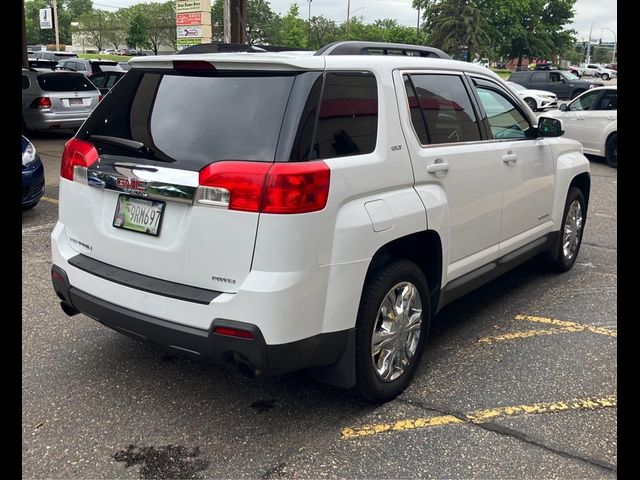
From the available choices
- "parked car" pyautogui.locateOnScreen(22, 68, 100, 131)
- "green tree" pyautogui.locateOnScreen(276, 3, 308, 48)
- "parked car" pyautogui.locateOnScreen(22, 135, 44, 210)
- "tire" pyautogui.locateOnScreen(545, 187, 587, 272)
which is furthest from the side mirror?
"green tree" pyautogui.locateOnScreen(276, 3, 308, 48)

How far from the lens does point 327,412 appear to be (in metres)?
3.42

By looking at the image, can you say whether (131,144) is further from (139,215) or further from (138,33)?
(138,33)

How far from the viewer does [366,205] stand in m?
3.10

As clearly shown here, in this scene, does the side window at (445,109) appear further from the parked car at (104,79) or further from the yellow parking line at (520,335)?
the parked car at (104,79)

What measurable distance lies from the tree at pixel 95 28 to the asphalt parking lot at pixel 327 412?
11873cm

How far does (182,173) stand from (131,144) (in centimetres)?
46

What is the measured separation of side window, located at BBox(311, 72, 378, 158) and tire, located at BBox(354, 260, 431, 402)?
→ 67 cm

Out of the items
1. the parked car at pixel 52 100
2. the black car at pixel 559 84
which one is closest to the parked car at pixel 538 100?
the black car at pixel 559 84

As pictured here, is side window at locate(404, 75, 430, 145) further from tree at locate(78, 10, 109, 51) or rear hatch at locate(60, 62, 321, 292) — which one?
tree at locate(78, 10, 109, 51)

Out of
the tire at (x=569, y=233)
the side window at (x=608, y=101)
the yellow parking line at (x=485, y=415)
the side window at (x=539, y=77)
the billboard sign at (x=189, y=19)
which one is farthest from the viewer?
the side window at (x=539, y=77)

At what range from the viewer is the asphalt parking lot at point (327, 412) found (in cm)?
295
